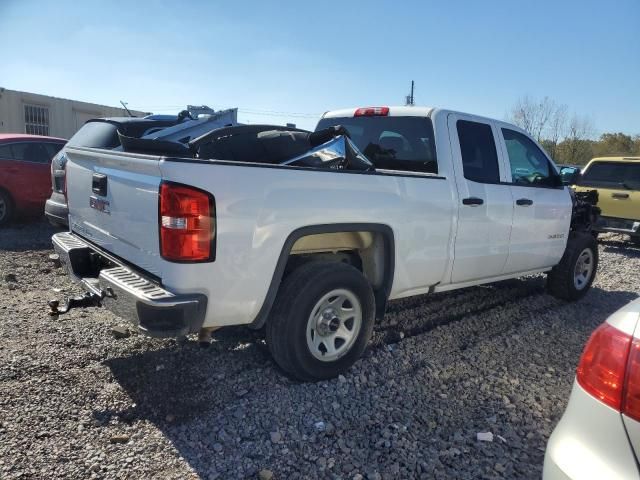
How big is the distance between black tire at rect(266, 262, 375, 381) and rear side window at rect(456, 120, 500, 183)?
5.15 feet

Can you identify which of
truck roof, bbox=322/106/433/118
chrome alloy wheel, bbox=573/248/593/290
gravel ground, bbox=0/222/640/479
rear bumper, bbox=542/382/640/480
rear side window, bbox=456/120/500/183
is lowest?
gravel ground, bbox=0/222/640/479

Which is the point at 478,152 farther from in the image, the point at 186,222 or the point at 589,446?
the point at 589,446

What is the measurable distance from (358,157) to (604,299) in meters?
4.27

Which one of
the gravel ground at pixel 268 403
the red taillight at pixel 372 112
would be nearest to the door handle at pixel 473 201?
the red taillight at pixel 372 112

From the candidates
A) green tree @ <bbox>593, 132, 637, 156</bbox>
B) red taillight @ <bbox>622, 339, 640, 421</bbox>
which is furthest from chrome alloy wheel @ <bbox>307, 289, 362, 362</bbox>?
green tree @ <bbox>593, 132, 637, 156</bbox>

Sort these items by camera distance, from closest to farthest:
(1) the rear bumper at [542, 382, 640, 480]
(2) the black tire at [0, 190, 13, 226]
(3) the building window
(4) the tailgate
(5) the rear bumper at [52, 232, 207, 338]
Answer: (1) the rear bumper at [542, 382, 640, 480] → (5) the rear bumper at [52, 232, 207, 338] → (4) the tailgate → (2) the black tire at [0, 190, 13, 226] → (3) the building window

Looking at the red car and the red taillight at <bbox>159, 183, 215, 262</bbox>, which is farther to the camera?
the red car

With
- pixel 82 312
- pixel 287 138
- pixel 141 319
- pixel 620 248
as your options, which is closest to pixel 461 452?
pixel 141 319

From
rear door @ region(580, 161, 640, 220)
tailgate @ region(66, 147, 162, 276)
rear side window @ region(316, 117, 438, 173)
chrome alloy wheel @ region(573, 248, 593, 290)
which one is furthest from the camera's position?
rear door @ region(580, 161, 640, 220)

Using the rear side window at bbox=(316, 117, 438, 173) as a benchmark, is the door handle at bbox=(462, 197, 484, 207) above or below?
below

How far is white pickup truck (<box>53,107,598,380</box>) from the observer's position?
2.66m

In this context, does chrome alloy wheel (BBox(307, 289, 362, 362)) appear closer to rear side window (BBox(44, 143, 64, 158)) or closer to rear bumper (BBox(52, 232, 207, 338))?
rear bumper (BBox(52, 232, 207, 338))

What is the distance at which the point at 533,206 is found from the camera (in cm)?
487

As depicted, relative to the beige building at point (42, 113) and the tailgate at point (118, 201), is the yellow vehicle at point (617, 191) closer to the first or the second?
the tailgate at point (118, 201)
